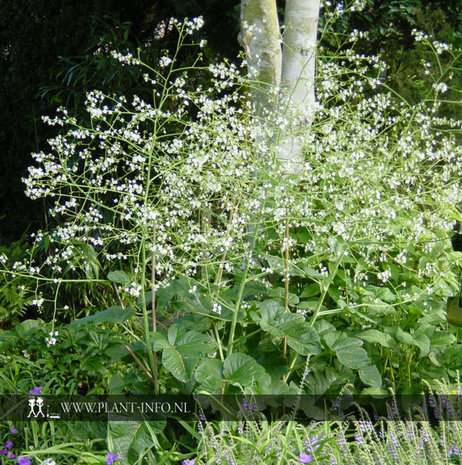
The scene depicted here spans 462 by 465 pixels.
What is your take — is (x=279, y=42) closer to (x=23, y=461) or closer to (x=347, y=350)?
(x=347, y=350)

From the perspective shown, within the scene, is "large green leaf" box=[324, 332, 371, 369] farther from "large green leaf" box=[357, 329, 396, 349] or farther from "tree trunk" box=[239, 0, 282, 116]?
"tree trunk" box=[239, 0, 282, 116]

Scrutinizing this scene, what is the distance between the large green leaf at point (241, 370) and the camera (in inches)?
83.7

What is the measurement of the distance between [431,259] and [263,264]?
866 mm

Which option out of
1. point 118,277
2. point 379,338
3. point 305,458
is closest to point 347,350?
point 379,338

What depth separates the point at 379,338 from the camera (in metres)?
2.53

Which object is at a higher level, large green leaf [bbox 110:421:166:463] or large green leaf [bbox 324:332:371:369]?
large green leaf [bbox 324:332:371:369]

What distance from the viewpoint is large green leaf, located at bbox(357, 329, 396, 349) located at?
2.51 metres

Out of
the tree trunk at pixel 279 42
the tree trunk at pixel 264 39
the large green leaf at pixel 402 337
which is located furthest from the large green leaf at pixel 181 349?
the tree trunk at pixel 264 39

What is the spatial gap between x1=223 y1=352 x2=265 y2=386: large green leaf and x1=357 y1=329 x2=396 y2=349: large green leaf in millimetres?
565

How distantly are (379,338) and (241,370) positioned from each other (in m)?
0.68

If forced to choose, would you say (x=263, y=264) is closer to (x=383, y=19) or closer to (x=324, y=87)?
(x=324, y=87)

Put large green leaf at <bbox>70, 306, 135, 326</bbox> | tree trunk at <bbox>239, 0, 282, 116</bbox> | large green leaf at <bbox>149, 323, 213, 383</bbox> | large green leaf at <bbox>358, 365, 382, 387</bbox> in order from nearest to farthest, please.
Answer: large green leaf at <bbox>149, 323, 213, 383</bbox>, large green leaf at <bbox>358, 365, 382, 387</bbox>, large green leaf at <bbox>70, 306, 135, 326</bbox>, tree trunk at <bbox>239, 0, 282, 116</bbox>

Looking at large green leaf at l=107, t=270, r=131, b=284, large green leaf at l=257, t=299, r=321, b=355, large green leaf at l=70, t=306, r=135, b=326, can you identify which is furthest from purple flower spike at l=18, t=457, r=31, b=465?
large green leaf at l=257, t=299, r=321, b=355

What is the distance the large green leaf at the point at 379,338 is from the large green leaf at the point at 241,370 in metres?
0.56
